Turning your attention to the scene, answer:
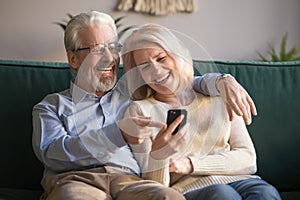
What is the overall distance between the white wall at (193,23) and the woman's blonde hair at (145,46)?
61.7 inches

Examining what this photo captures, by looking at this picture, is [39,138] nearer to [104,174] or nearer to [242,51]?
[104,174]

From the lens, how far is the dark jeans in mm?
1381

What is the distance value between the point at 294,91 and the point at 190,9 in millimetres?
1365

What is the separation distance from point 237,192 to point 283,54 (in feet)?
5.50

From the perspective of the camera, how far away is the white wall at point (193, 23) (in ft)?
10.2

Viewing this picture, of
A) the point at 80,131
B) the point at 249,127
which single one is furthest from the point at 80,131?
the point at 249,127

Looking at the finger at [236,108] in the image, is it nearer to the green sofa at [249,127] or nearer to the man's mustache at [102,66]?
the green sofa at [249,127]

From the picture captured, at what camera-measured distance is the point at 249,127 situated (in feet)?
5.98

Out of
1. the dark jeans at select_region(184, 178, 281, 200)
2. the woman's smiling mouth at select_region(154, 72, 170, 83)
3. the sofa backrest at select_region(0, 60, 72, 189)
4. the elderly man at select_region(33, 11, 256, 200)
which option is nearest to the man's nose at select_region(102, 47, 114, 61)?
the elderly man at select_region(33, 11, 256, 200)

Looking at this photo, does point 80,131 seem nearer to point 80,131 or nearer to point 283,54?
point 80,131

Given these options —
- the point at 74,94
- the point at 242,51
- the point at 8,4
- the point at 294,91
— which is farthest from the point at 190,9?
the point at 74,94

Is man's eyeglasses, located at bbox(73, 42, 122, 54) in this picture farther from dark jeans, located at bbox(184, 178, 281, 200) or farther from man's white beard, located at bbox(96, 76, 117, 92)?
dark jeans, located at bbox(184, 178, 281, 200)

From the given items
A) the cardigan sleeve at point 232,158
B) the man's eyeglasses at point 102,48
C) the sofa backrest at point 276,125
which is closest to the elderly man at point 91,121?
the man's eyeglasses at point 102,48

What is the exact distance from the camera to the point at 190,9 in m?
3.10
